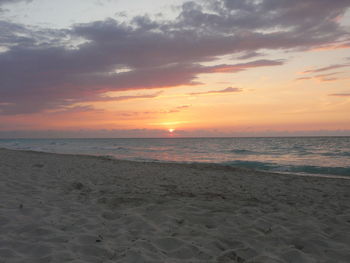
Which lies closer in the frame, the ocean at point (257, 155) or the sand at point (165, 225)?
the sand at point (165, 225)

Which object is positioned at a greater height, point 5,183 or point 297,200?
point 5,183

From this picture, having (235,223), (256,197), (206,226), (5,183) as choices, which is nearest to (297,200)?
(256,197)

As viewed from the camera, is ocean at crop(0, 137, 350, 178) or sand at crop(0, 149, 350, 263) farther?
ocean at crop(0, 137, 350, 178)

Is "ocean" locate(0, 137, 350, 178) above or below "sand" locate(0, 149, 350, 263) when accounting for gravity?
below

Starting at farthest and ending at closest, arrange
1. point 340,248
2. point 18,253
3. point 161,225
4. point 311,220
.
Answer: point 311,220, point 161,225, point 340,248, point 18,253

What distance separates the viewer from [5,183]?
759cm

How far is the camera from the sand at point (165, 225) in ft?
12.0

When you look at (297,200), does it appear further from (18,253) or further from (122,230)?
(18,253)

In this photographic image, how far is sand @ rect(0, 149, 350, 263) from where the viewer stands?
3662 millimetres

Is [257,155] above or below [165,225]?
below

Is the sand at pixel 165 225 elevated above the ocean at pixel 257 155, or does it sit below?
above

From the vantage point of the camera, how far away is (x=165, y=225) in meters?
4.82

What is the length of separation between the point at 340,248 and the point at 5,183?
7961 millimetres

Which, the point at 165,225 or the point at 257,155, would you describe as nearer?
the point at 165,225
